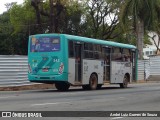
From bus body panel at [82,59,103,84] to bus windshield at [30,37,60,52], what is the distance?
2263 millimetres

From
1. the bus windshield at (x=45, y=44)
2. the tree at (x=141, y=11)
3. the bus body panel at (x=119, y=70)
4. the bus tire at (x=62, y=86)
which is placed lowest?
the bus tire at (x=62, y=86)

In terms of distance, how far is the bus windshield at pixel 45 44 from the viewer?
79.3ft

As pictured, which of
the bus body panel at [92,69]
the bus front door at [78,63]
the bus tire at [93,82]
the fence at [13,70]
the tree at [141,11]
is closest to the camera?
the bus front door at [78,63]

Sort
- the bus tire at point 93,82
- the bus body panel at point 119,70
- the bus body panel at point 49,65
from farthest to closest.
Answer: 1. the bus body panel at point 119,70
2. the bus tire at point 93,82
3. the bus body panel at point 49,65

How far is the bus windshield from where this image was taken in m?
24.2

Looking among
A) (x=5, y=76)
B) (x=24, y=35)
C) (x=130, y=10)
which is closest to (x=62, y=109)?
(x=5, y=76)

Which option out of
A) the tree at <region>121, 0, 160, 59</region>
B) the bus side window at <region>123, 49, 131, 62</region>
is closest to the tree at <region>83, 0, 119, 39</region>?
the tree at <region>121, 0, 160, 59</region>

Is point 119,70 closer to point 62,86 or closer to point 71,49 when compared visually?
point 62,86

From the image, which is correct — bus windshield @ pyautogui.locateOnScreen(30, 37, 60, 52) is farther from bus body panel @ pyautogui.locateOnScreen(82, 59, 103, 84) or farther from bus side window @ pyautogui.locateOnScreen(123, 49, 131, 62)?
bus side window @ pyautogui.locateOnScreen(123, 49, 131, 62)

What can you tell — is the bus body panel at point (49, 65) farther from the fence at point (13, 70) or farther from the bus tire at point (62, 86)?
the fence at point (13, 70)

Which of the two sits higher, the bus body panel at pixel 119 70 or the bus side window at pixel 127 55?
the bus side window at pixel 127 55

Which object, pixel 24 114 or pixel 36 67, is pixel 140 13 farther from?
pixel 24 114

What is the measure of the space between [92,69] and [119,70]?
12.9ft

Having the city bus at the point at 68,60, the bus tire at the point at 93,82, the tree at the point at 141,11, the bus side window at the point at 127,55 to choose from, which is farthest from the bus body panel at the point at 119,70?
the tree at the point at 141,11
